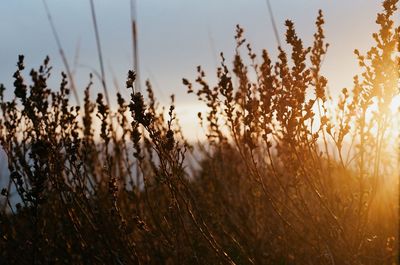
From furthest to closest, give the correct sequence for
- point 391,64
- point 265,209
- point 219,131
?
1. point 265,209
2. point 219,131
3. point 391,64

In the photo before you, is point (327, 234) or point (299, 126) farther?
point (327, 234)

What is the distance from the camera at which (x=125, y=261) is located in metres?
2.36

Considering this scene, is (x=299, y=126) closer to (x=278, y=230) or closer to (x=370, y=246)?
(x=370, y=246)

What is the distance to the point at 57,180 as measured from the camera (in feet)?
7.67

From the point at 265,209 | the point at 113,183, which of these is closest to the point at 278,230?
the point at 265,209

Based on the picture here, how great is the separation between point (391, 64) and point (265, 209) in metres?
2.03

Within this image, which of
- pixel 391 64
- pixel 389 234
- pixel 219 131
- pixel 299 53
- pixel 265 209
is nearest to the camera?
pixel 391 64

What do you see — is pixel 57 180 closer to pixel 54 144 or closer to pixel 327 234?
pixel 54 144

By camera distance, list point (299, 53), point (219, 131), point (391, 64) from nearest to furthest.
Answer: point (391, 64), point (299, 53), point (219, 131)

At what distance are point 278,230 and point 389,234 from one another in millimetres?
852

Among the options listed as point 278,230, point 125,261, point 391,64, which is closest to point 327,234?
point 391,64

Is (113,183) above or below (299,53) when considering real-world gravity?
below

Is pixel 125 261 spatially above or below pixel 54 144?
below

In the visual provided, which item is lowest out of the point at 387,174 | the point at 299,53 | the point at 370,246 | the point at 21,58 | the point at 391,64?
the point at 370,246
